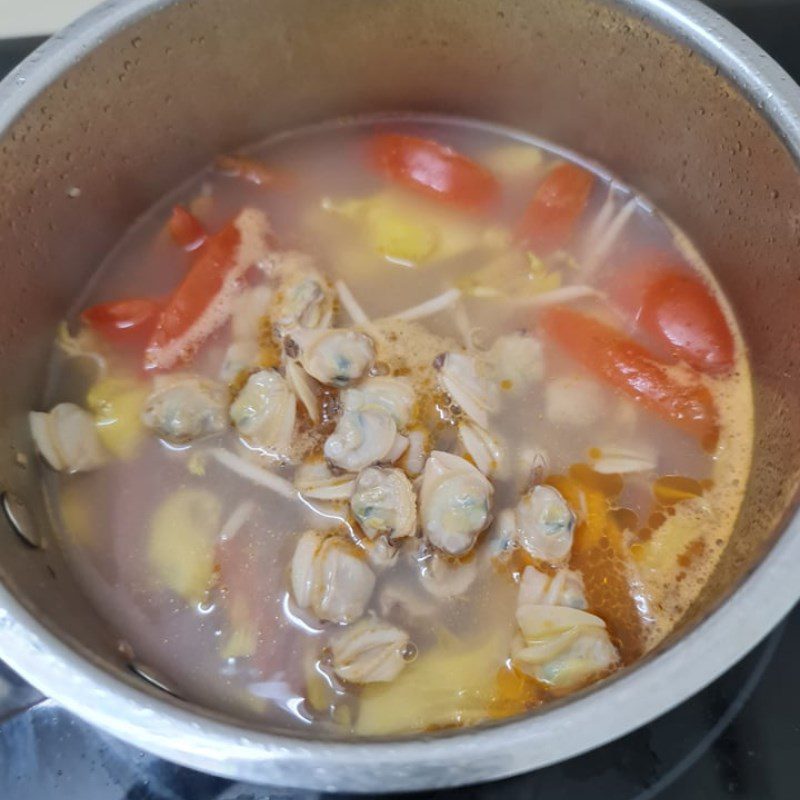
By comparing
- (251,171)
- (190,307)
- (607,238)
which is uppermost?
(607,238)

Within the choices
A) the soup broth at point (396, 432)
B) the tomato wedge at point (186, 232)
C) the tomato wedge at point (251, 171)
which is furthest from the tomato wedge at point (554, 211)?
the tomato wedge at point (186, 232)

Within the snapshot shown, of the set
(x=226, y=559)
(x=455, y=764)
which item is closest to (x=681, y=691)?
(x=455, y=764)

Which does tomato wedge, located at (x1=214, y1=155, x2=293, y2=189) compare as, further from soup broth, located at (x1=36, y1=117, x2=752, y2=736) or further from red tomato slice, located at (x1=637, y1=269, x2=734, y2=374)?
red tomato slice, located at (x1=637, y1=269, x2=734, y2=374)

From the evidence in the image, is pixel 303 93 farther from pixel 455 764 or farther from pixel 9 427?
pixel 455 764

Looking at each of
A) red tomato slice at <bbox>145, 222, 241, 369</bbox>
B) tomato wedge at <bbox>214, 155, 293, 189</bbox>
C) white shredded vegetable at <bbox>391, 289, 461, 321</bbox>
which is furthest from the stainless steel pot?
white shredded vegetable at <bbox>391, 289, 461, 321</bbox>

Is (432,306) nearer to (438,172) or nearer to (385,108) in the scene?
(438,172)

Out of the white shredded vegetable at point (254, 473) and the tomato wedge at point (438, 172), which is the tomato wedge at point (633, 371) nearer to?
the tomato wedge at point (438, 172)

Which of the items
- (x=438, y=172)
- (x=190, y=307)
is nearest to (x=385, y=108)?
(x=438, y=172)
